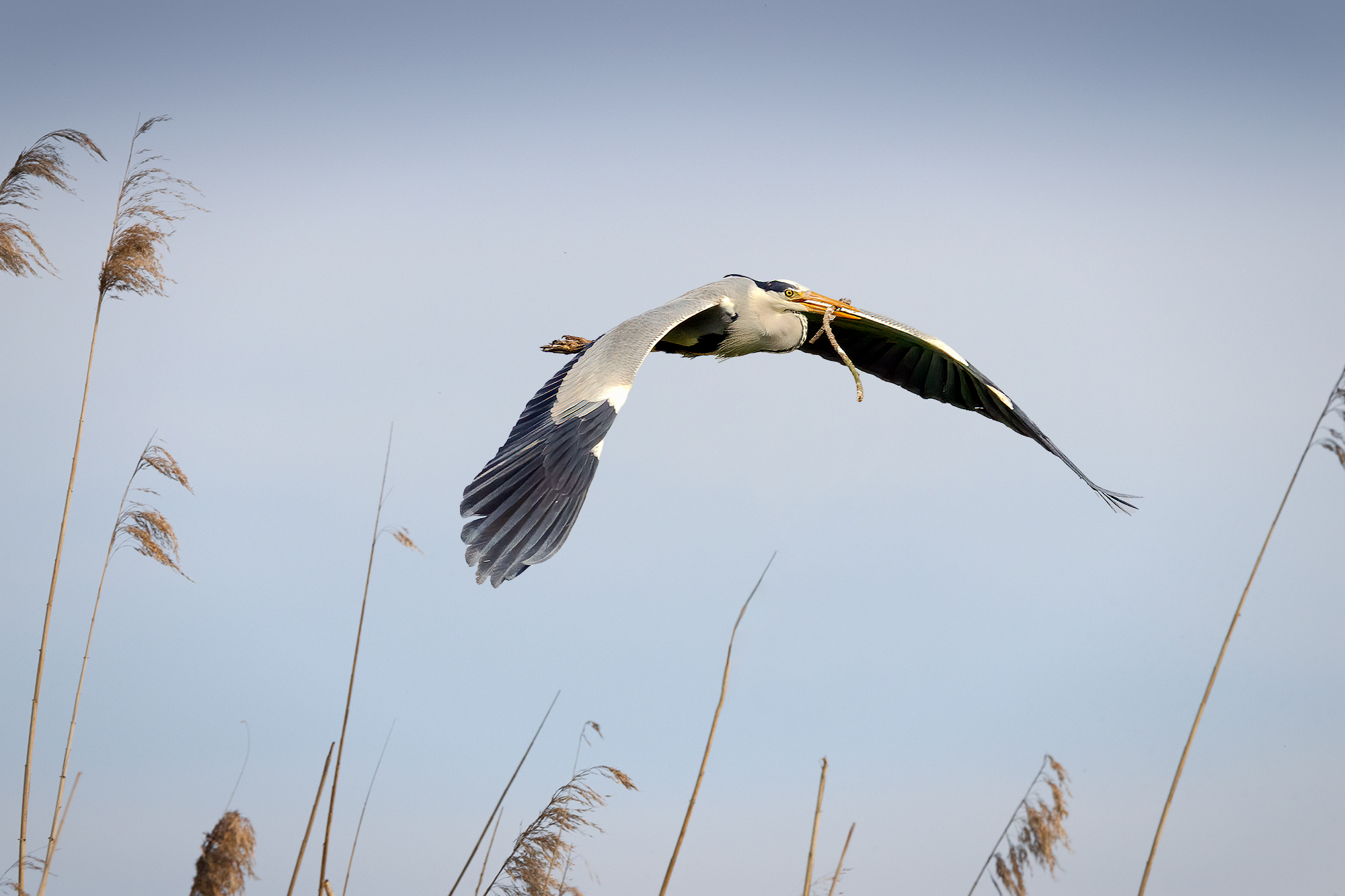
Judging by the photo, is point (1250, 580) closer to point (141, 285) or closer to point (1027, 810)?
point (1027, 810)

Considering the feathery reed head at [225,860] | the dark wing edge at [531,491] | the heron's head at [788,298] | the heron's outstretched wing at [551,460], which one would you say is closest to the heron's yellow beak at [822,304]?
the heron's head at [788,298]

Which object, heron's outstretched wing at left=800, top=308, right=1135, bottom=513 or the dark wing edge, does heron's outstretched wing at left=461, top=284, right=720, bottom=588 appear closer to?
the dark wing edge

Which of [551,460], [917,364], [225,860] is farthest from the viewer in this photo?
[917,364]

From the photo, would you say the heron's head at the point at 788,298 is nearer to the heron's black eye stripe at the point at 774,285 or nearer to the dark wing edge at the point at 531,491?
the heron's black eye stripe at the point at 774,285

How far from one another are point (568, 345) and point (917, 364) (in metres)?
1.74

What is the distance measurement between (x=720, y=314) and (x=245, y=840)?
9.20 ft

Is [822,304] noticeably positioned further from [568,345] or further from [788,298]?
[568,345]

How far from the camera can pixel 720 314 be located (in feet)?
15.3

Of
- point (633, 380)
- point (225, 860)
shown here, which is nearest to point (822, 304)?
point (633, 380)

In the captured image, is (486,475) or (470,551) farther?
(486,475)

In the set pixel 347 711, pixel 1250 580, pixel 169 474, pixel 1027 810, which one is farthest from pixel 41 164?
pixel 1250 580

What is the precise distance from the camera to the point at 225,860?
269cm

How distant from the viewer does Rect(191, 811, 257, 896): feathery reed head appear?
268 centimetres

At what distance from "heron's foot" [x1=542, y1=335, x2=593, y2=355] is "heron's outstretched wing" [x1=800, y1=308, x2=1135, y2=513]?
100cm
